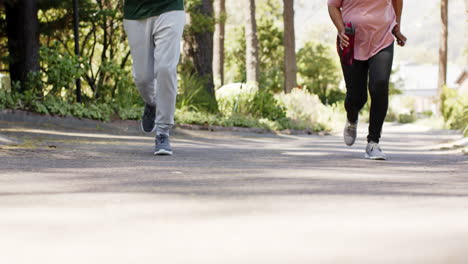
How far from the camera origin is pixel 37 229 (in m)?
2.67

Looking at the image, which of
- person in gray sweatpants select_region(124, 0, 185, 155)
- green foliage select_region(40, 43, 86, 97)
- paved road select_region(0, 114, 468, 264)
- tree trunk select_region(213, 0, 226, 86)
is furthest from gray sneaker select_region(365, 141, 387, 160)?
tree trunk select_region(213, 0, 226, 86)

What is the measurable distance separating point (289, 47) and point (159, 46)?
1016 inches

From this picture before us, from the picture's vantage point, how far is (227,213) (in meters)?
3.15

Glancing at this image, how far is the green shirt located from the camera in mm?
6926

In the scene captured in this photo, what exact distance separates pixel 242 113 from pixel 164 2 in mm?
11946

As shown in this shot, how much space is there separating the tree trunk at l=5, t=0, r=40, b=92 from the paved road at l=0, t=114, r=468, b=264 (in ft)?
24.8

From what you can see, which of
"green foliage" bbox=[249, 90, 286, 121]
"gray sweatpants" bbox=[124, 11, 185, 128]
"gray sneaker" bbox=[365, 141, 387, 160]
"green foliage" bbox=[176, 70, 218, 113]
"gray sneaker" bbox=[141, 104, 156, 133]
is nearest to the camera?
"gray sweatpants" bbox=[124, 11, 185, 128]

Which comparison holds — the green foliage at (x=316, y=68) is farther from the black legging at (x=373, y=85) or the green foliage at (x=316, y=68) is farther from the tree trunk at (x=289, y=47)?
the black legging at (x=373, y=85)

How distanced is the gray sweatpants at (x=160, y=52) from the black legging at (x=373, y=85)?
5.12 ft

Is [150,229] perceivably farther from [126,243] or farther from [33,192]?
[33,192]

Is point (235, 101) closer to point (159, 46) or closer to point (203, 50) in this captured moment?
point (203, 50)

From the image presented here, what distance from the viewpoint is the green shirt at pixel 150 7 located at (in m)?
6.93

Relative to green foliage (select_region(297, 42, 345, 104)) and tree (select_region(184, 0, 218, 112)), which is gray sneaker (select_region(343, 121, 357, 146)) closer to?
tree (select_region(184, 0, 218, 112))

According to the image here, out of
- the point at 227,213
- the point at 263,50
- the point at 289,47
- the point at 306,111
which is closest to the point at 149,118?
the point at 227,213
